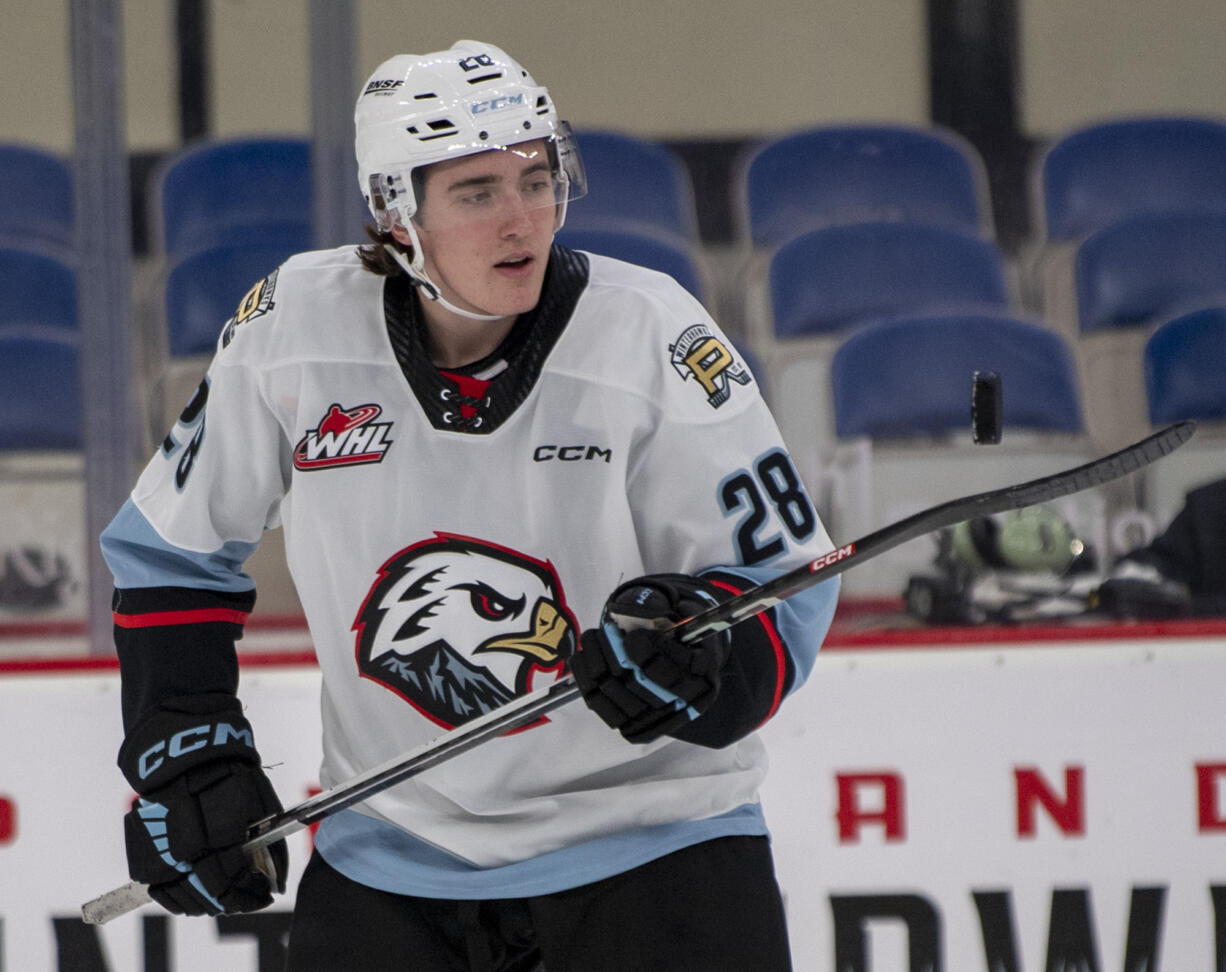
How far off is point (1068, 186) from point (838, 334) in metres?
0.47

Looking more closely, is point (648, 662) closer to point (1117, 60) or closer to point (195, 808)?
point (195, 808)

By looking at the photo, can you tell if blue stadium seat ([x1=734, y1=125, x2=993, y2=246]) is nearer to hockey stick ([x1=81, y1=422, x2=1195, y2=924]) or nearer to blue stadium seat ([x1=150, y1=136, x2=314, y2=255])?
blue stadium seat ([x1=150, y1=136, x2=314, y2=255])

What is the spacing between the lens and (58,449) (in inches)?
84.1

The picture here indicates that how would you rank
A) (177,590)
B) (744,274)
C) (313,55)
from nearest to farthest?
1. (177,590)
2. (313,55)
3. (744,274)

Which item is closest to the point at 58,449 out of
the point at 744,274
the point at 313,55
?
the point at 313,55

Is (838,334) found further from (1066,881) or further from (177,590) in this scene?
(177,590)

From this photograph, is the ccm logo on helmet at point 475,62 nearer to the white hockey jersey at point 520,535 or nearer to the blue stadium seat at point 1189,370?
the white hockey jersey at point 520,535

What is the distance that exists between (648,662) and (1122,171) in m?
1.57

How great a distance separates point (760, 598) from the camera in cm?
119

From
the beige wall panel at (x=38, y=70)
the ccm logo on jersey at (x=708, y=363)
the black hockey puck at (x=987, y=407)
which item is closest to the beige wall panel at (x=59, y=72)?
the beige wall panel at (x=38, y=70)

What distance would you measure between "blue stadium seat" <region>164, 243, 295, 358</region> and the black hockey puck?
116cm

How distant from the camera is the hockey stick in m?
1.13

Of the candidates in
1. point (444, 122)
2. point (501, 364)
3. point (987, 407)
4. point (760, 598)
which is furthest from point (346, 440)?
point (987, 407)

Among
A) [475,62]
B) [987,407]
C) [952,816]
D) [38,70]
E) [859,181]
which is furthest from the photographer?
[859,181]
